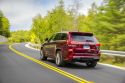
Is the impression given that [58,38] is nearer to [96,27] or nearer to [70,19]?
[96,27]

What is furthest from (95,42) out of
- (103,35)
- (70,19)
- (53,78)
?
(70,19)

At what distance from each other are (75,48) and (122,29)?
1329 cm

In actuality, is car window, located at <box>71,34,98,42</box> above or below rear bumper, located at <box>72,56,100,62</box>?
above

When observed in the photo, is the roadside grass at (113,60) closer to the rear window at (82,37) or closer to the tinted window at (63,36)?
the rear window at (82,37)

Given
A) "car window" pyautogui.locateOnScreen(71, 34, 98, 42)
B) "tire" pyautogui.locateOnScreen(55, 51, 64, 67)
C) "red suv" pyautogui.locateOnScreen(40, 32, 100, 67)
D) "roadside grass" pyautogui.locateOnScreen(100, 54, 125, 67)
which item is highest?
"car window" pyautogui.locateOnScreen(71, 34, 98, 42)

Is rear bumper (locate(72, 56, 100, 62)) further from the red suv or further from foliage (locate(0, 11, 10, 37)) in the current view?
foliage (locate(0, 11, 10, 37))

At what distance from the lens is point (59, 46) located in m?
18.5

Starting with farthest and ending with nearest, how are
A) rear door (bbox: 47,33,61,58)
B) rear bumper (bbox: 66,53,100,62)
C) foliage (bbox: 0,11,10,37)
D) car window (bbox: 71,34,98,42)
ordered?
foliage (bbox: 0,11,10,37) < rear door (bbox: 47,33,61,58) < car window (bbox: 71,34,98,42) < rear bumper (bbox: 66,53,100,62)

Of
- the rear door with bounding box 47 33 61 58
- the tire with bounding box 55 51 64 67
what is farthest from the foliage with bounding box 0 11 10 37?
the tire with bounding box 55 51 64 67

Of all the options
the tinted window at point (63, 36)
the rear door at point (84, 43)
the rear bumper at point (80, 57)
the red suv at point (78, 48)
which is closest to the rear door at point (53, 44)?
the tinted window at point (63, 36)

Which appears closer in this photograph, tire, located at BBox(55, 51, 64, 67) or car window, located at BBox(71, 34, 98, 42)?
car window, located at BBox(71, 34, 98, 42)

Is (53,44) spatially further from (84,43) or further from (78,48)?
(84,43)

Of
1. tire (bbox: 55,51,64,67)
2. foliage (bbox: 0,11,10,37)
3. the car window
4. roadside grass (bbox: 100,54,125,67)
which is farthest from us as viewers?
foliage (bbox: 0,11,10,37)

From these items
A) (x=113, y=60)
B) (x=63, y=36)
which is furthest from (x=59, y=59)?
(x=113, y=60)
